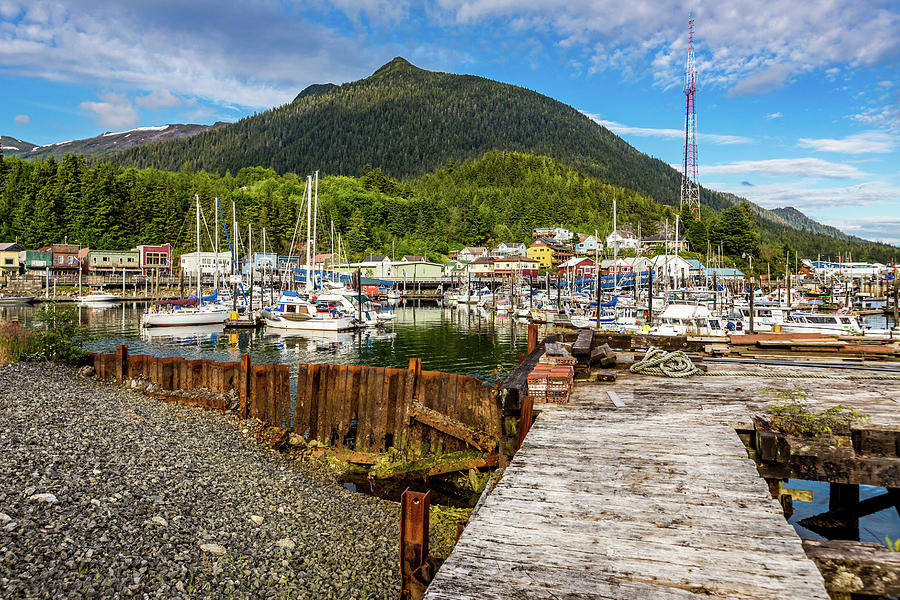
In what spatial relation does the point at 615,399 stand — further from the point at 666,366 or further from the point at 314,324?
the point at 314,324

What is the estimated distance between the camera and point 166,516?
8.31 metres

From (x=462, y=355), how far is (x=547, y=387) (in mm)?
31272

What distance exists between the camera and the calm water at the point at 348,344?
3678 centimetres

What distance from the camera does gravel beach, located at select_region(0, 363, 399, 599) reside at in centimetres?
669

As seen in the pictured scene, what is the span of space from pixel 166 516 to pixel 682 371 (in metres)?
9.31

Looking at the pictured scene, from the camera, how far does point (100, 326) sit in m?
55.5

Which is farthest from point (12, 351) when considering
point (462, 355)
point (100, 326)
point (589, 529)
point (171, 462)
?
point (100, 326)

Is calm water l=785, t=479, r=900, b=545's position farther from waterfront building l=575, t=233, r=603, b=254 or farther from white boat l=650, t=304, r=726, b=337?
waterfront building l=575, t=233, r=603, b=254

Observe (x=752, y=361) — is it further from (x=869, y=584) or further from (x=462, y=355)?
(x=462, y=355)

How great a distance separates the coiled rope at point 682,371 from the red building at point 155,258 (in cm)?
13029

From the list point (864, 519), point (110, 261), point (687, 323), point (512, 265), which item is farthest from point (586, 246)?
point (864, 519)

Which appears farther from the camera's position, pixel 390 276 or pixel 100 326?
pixel 390 276

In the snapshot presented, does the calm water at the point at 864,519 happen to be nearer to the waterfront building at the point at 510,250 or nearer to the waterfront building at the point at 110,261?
the waterfront building at the point at 110,261

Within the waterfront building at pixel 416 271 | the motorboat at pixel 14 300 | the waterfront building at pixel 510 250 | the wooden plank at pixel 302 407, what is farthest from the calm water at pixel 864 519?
the waterfront building at pixel 510 250
